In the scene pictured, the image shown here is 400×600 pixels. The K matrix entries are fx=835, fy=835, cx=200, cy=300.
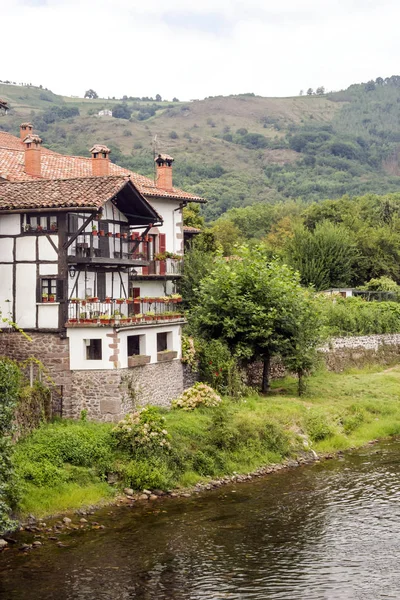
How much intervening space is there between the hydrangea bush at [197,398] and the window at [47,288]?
8.23m

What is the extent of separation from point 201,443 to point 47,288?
9696 millimetres

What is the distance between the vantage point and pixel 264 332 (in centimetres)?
4475

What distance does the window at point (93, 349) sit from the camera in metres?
37.0

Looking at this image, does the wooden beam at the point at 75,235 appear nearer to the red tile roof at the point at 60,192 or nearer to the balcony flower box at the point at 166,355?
the red tile roof at the point at 60,192

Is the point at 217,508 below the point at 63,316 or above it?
below

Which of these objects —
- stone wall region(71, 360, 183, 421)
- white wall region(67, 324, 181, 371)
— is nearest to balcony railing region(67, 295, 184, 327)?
white wall region(67, 324, 181, 371)

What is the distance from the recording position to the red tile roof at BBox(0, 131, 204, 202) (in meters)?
44.7

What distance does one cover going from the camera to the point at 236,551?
26.9 metres

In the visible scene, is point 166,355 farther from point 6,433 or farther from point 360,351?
point 360,351

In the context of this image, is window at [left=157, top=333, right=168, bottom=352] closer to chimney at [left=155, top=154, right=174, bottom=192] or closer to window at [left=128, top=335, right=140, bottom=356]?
window at [left=128, top=335, right=140, bottom=356]

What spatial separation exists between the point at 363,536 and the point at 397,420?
19.0m

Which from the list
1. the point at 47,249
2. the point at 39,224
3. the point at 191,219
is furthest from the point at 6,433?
the point at 191,219

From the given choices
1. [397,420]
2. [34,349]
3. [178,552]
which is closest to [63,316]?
[34,349]

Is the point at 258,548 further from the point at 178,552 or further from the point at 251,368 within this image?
the point at 251,368
